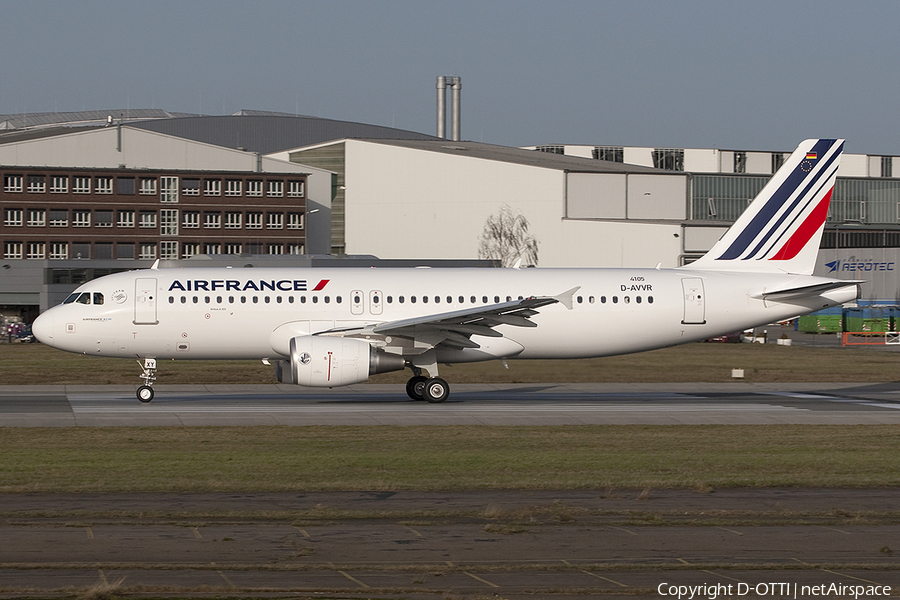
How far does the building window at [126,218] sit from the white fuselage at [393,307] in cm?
8526

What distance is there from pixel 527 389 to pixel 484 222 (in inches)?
2755

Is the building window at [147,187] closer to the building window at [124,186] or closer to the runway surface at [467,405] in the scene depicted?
the building window at [124,186]

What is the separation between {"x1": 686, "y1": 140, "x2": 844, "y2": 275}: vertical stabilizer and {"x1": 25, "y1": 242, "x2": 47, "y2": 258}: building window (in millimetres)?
89750

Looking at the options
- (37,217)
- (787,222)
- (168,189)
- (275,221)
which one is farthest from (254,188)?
(787,222)

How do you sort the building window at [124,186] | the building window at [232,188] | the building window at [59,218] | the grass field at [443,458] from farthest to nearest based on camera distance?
the building window at [232,188] < the building window at [124,186] < the building window at [59,218] < the grass field at [443,458]

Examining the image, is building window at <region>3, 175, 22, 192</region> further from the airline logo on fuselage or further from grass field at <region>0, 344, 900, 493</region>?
grass field at <region>0, 344, 900, 493</region>

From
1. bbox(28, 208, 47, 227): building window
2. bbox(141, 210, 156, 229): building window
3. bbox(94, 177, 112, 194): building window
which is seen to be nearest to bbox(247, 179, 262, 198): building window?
bbox(141, 210, 156, 229): building window

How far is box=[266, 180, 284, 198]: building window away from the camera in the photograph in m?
117

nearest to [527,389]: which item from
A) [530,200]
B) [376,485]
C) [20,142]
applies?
[376,485]

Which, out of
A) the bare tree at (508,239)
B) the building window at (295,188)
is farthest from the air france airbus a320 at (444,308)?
the building window at (295,188)

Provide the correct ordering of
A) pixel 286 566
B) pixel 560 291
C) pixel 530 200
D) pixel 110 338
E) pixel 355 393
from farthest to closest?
pixel 530 200 < pixel 355 393 < pixel 560 291 < pixel 110 338 < pixel 286 566

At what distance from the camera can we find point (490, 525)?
1396 centimetres

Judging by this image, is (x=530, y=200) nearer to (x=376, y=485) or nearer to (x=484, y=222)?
(x=484, y=222)

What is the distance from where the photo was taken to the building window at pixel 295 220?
4619 inches
